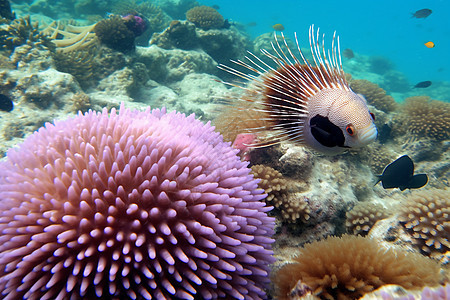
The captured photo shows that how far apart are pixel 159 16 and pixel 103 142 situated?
61.3ft

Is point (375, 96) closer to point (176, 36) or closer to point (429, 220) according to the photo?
point (429, 220)

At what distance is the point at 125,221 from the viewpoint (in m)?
1.60

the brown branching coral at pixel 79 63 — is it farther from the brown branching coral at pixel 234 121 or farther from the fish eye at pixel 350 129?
the fish eye at pixel 350 129

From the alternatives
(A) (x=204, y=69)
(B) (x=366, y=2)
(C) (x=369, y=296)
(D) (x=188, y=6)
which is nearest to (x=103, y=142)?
(C) (x=369, y=296)

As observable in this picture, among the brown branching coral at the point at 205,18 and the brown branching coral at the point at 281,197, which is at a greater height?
the brown branching coral at the point at 205,18

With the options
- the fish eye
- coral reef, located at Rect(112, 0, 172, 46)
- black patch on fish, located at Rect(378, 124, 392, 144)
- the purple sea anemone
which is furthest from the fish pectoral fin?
coral reef, located at Rect(112, 0, 172, 46)

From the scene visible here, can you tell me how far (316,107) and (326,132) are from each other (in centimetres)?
25

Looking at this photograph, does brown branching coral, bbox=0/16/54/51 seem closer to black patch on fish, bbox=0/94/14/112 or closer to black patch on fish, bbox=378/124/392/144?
black patch on fish, bbox=0/94/14/112

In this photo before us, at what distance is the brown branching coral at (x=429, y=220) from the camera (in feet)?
8.95

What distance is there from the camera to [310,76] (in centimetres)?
252

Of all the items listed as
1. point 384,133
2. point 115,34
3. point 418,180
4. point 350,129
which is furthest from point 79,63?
point 384,133

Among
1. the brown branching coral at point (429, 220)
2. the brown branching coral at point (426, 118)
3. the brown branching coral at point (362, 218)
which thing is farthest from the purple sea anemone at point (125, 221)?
the brown branching coral at point (426, 118)

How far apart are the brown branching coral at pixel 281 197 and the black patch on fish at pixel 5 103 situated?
627cm

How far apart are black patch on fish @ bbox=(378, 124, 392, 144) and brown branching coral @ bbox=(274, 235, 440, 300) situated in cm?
651
